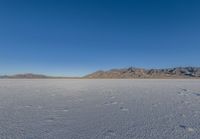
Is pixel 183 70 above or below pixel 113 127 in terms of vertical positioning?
above

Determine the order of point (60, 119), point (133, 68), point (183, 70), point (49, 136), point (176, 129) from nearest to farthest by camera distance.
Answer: point (49, 136), point (176, 129), point (60, 119), point (183, 70), point (133, 68)

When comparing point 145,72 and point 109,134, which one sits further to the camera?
point 145,72

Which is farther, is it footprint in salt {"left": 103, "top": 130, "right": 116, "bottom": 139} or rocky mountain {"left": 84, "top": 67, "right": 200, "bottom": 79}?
rocky mountain {"left": 84, "top": 67, "right": 200, "bottom": 79}

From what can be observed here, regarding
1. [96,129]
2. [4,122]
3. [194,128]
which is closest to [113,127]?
[96,129]

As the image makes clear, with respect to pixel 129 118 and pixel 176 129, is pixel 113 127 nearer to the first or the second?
pixel 129 118

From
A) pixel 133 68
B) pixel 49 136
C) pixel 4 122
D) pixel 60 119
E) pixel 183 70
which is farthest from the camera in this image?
pixel 133 68

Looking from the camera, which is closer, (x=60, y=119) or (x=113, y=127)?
(x=113, y=127)

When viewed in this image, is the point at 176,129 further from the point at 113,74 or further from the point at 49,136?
the point at 113,74

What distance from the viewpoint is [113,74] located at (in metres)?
99.8

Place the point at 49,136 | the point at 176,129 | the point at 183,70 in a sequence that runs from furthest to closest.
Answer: the point at 183,70
the point at 176,129
the point at 49,136

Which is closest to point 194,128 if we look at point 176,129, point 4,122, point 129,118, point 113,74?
point 176,129

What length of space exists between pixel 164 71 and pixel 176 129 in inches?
3912

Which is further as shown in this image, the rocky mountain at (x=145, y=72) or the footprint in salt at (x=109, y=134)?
the rocky mountain at (x=145, y=72)

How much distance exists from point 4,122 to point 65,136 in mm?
1525
